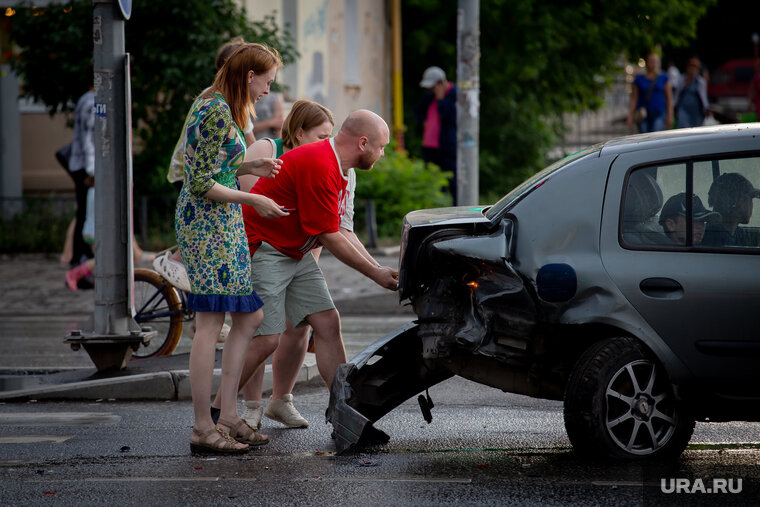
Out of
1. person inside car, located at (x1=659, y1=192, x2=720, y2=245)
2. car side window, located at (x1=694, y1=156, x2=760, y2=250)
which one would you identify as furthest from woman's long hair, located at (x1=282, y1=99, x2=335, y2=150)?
car side window, located at (x1=694, y1=156, x2=760, y2=250)

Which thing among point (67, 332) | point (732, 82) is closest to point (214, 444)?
point (67, 332)

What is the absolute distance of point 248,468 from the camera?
17.7 feet

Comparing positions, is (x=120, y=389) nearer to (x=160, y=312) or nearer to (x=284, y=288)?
(x=160, y=312)

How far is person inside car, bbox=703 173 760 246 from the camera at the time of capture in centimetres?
517

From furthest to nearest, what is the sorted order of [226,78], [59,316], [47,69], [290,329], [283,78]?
[283,78] → [47,69] → [59,316] → [290,329] → [226,78]

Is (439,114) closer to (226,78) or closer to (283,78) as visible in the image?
(283,78)

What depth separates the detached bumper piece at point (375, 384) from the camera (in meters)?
5.67

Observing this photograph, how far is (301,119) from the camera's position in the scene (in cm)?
641

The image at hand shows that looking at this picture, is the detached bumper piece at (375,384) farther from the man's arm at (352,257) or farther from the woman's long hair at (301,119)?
the woman's long hair at (301,119)

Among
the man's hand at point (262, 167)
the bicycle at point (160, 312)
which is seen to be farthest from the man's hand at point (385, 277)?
the bicycle at point (160, 312)

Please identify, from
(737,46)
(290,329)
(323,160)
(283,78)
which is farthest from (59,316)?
(737,46)

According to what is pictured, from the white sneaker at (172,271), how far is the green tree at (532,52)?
13577 mm

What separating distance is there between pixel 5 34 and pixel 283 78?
5.04 meters

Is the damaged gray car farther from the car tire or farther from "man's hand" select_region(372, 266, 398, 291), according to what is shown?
"man's hand" select_region(372, 266, 398, 291)
